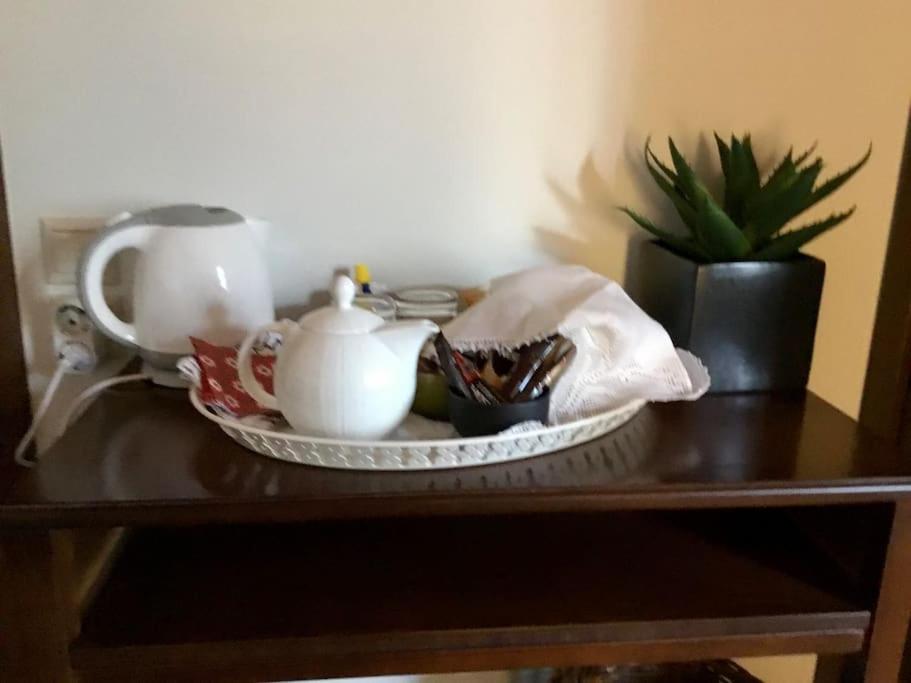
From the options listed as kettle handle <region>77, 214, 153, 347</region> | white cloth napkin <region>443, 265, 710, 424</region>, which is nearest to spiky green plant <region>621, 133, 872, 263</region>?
white cloth napkin <region>443, 265, 710, 424</region>

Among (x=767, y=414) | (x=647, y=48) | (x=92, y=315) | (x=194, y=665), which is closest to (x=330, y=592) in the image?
(x=194, y=665)

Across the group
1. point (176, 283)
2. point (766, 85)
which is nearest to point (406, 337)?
point (176, 283)

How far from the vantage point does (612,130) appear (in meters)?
1.12

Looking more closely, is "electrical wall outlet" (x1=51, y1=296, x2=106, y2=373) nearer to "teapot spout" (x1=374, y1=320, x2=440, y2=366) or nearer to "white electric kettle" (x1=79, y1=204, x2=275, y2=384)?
"white electric kettle" (x1=79, y1=204, x2=275, y2=384)

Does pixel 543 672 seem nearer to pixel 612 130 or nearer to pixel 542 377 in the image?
pixel 542 377

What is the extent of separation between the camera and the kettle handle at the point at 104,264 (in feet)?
3.11

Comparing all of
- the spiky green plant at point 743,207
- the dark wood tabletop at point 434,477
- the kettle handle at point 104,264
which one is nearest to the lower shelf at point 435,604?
the dark wood tabletop at point 434,477

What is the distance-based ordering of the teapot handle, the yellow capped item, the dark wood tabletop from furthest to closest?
the yellow capped item, the teapot handle, the dark wood tabletop

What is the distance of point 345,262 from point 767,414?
545mm

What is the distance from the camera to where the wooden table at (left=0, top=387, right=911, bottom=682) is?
743 mm

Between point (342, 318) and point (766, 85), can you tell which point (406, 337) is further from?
point (766, 85)

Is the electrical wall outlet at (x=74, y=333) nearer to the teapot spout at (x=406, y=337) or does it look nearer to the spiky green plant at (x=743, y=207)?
the teapot spout at (x=406, y=337)

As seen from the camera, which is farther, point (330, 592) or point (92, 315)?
point (92, 315)

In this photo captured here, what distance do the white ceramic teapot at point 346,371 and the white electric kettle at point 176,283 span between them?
0.18m
